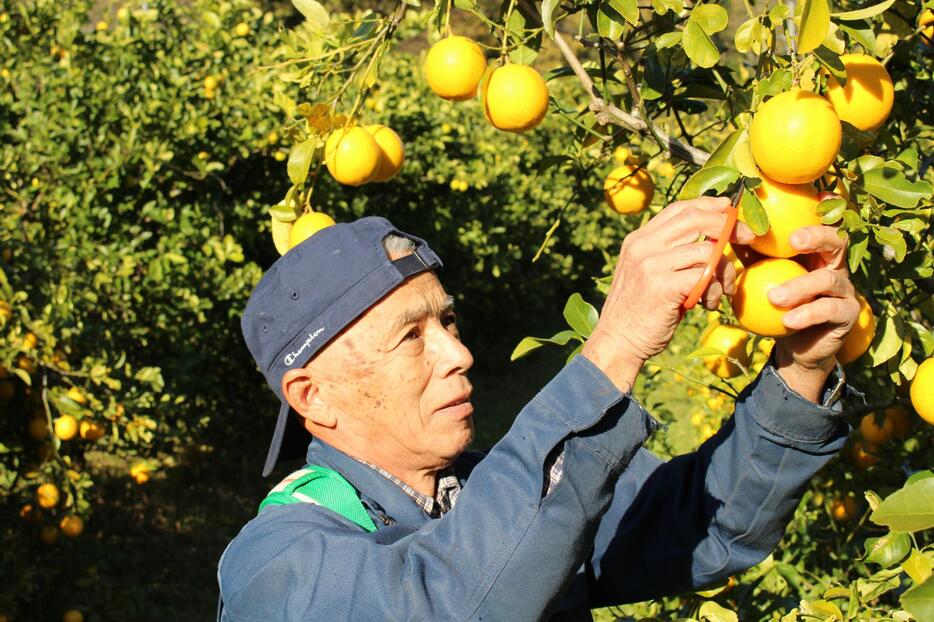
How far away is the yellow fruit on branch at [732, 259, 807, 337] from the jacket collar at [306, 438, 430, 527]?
59 centimetres

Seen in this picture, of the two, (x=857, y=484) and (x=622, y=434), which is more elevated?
(x=622, y=434)

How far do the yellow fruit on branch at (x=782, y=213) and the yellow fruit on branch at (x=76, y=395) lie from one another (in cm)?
284

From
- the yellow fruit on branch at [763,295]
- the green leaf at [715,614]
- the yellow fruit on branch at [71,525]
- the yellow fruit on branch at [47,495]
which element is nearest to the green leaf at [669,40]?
the yellow fruit on branch at [763,295]

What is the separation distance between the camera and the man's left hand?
1.21m

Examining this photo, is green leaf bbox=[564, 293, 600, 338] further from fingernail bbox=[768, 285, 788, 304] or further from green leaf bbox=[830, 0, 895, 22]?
green leaf bbox=[830, 0, 895, 22]

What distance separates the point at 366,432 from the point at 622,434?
57 cm

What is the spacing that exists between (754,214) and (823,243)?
0.14 metres

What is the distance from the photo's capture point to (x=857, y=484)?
2.79 meters

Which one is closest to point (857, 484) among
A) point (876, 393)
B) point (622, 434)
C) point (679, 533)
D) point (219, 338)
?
point (876, 393)

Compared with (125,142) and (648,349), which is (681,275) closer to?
(648,349)

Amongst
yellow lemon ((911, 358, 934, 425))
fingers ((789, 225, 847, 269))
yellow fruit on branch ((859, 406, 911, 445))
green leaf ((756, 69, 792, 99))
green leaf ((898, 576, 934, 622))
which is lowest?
yellow fruit on branch ((859, 406, 911, 445))

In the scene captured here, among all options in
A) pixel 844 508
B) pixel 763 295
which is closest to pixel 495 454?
pixel 763 295

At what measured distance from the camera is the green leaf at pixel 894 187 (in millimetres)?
1313

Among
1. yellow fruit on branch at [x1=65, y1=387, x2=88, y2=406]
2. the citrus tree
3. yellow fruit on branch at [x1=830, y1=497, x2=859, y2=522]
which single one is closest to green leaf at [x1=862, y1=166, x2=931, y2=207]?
the citrus tree
